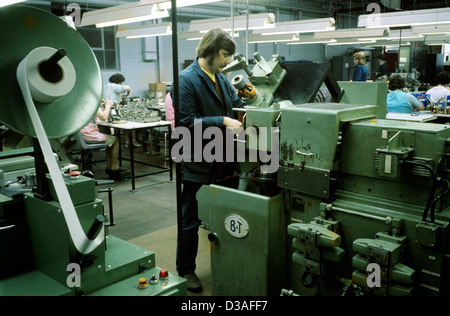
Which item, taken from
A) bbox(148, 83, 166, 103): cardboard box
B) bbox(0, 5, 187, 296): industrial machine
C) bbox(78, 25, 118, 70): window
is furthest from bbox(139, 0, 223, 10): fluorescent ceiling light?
bbox(78, 25, 118, 70): window

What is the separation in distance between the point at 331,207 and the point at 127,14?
3.43 m

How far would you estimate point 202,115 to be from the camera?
2.09m


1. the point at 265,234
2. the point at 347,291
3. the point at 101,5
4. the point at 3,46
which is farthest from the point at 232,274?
the point at 101,5

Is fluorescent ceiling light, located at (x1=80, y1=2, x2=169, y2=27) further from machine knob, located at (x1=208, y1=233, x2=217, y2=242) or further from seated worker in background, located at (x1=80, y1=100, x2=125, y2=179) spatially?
machine knob, located at (x1=208, y1=233, x2=217, y2=242)

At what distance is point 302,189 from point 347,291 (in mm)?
438

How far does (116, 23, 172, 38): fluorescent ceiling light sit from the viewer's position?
19.2 ft

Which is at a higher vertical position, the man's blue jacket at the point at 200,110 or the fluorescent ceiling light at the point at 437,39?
the fluorescent ceiling light at the point at 437,39

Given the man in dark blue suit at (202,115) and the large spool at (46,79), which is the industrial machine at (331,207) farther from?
the large spool at (46,79)

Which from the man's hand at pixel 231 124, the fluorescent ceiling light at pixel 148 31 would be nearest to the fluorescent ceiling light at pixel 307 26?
the fluorescent ceiling light at pixel 148 31

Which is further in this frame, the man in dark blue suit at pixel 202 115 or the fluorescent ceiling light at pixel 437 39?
the fluorescent ceiling light at pixel 437 39

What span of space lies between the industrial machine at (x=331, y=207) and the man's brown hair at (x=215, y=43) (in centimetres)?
11

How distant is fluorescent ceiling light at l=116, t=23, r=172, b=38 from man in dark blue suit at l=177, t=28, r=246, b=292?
3754 millimetres

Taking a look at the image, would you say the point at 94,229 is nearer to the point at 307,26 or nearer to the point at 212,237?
the point at 212,237

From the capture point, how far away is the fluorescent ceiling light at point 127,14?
398 cm
